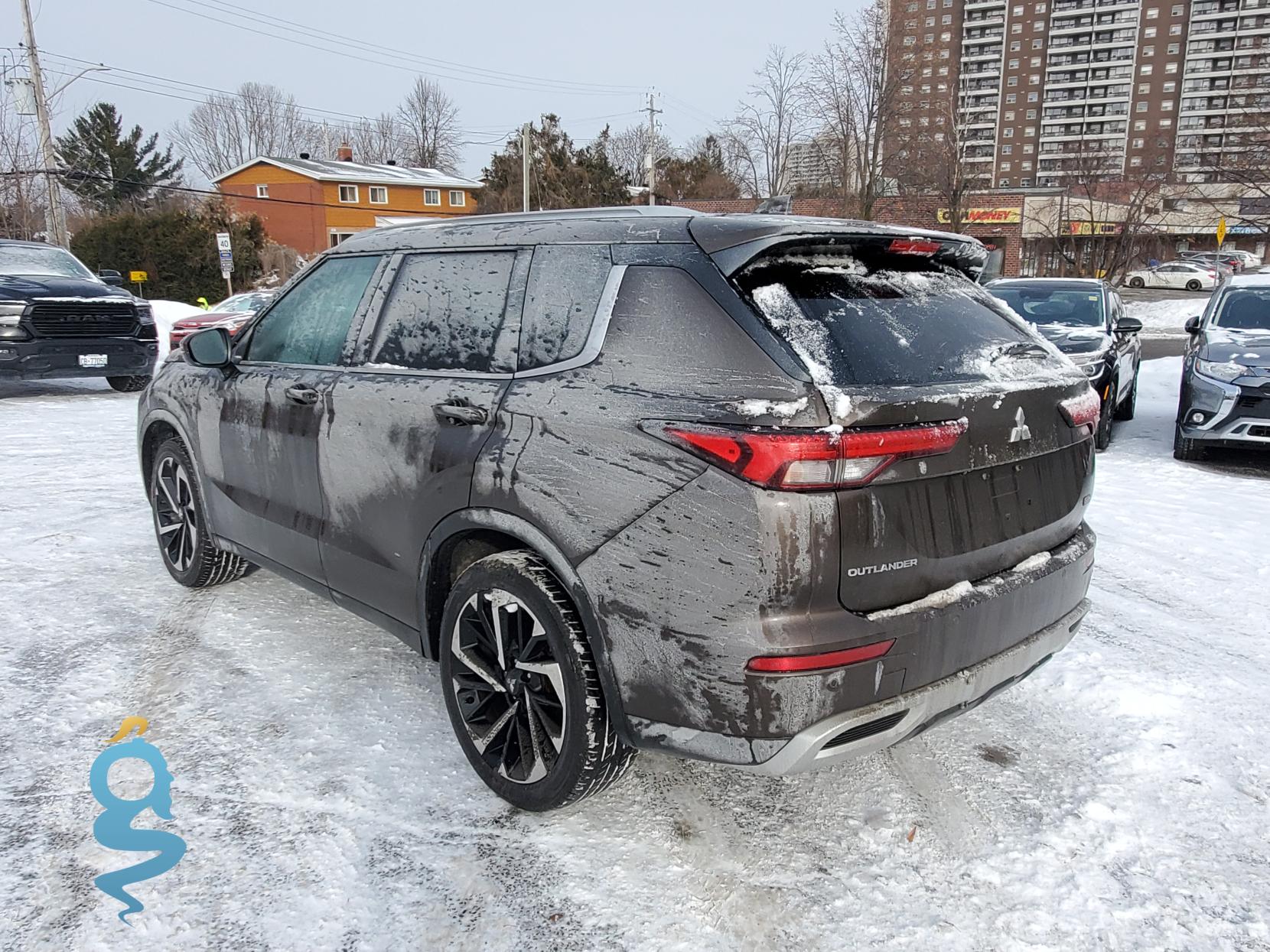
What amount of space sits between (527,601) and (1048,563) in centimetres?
159

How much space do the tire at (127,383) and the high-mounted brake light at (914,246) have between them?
12502 millimetres

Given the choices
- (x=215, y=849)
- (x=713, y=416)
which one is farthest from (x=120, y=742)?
(x=713, y=416)

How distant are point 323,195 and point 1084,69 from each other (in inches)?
3896

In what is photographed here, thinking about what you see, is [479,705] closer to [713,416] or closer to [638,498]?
[638,498]

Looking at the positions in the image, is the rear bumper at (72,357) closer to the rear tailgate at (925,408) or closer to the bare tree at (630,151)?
the rear tailgate at (925,408)

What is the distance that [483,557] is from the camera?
2.82 metres

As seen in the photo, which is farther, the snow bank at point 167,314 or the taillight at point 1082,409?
the snow bank at point 167,314

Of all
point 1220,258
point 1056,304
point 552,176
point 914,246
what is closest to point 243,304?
point 1056,304

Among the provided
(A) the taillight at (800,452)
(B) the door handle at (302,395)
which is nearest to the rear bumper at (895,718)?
(A) the taillight at (800,452)

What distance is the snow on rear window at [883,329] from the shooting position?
2.21m

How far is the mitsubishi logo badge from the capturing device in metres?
2.45

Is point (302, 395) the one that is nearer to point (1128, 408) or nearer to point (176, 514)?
point (176, 514)

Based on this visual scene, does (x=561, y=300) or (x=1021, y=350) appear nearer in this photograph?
(x=561, y=300)

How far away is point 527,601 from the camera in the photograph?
2477 mm
